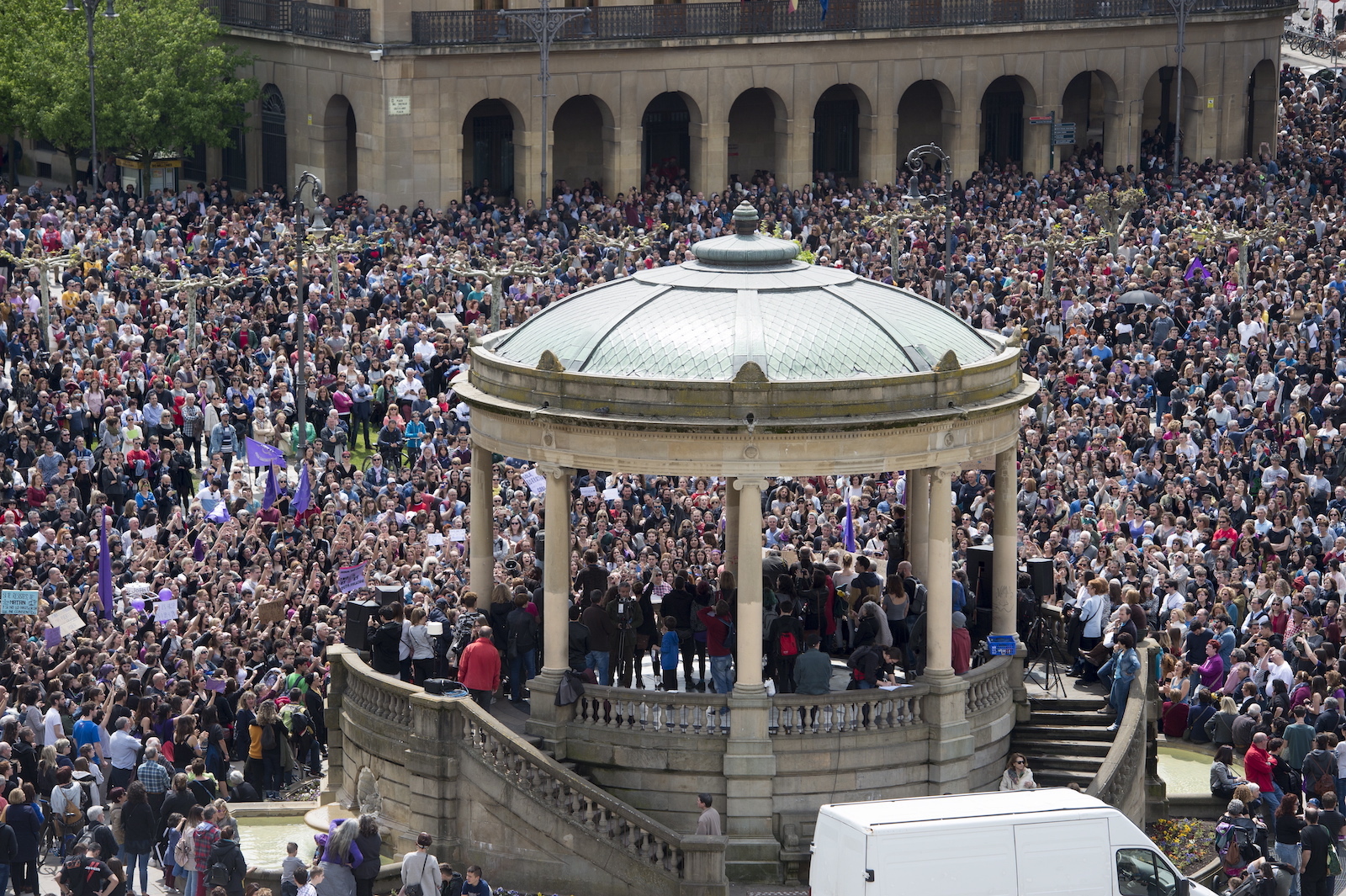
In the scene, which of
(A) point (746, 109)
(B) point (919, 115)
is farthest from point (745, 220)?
(B) point (919, 115)

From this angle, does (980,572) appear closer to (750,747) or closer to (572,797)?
(750,747)

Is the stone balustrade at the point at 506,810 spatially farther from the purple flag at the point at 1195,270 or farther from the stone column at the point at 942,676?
the purple flag at the point at 1195,270

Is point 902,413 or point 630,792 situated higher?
point 902,413

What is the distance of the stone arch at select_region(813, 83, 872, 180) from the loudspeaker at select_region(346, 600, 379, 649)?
53378 millimetres

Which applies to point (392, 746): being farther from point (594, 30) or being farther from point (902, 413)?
point (594, 30)

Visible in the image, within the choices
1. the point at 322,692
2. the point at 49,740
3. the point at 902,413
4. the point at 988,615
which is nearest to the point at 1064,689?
the point at 988,615

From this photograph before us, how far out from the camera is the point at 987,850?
2478 cm

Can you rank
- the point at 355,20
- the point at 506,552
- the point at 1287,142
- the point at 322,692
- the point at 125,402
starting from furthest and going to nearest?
the point at 1287,142
the point at 355,20
the point at 125,402
the point at 506,552
the point at 322,692

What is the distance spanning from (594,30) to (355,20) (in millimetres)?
7221

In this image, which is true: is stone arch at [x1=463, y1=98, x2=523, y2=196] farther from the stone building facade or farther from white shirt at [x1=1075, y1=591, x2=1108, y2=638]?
white shirt at [x1=1075, y1=591, x2=1108, y2=638]

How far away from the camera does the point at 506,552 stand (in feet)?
124

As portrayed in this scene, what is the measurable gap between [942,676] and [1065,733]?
2.56 m

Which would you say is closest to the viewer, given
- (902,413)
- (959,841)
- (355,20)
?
(959,841)

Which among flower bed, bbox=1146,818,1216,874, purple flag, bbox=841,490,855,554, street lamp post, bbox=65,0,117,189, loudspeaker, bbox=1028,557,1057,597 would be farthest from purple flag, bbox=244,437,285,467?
street lamp post, bbox=65,0,117,189
